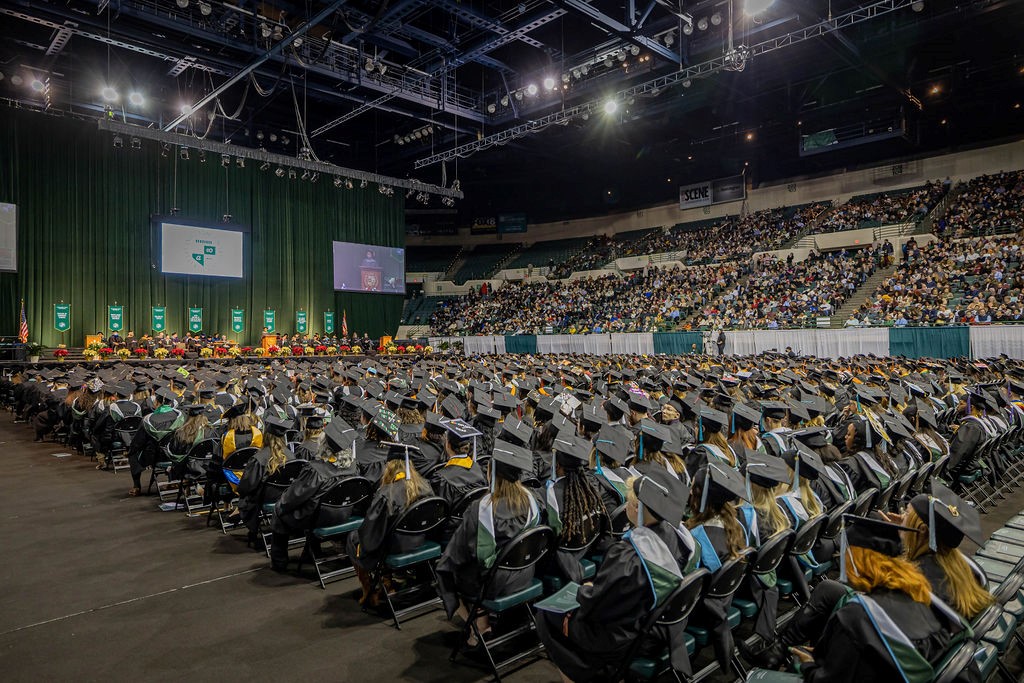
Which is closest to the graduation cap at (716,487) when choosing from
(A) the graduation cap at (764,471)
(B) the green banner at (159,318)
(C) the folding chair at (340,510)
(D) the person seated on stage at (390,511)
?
(A) the graduation cap at (764,471)

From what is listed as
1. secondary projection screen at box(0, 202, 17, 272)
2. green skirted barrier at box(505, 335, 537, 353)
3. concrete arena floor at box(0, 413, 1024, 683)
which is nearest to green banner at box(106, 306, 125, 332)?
secondary projection screen at box(0, 202, 17, 272)

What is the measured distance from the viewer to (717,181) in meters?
34.8

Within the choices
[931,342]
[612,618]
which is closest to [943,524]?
[612,618]

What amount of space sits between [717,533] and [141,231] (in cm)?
2898

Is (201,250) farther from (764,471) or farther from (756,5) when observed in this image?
(764,471)

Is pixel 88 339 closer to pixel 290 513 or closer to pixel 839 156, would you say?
pixel 290 513

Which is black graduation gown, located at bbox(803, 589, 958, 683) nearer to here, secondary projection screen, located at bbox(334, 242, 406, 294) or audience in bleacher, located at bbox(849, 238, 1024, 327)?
audience in bleacher, located at bbox(849, 238, 1024, 327)

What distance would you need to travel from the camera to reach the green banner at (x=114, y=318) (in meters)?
24.3

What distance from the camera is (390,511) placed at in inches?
145

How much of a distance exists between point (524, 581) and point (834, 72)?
2510 centimetres

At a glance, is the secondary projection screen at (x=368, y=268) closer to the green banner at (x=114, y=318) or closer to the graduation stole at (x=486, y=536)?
the green banner at (x=114, y=318)

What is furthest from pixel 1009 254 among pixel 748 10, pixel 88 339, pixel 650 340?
pixel 88 339

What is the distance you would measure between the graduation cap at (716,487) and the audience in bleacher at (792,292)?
20.1 meters

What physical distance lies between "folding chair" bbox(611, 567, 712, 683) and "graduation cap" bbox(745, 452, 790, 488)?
2.67 feet
